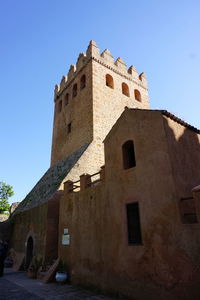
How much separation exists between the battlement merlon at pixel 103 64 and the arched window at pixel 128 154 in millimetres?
11349

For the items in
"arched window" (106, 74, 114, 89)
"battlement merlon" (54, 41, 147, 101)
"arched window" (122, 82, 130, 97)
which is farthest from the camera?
"arched window" (122, 82, 130, 97)

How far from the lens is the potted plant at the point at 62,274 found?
27.4 ft

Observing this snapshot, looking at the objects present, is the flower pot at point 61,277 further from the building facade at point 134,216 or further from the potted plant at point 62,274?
the building facade at point 134,216

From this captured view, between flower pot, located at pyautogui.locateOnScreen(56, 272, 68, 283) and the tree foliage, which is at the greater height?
the tree foliage

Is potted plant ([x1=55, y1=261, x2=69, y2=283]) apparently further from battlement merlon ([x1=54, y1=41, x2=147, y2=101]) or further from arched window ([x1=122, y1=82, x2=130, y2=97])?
battlement merlon ([x1=54, y1=41, x2=147, y2=101])

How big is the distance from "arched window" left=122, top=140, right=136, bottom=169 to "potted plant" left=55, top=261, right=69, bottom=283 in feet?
17.7

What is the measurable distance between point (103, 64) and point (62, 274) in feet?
49.7

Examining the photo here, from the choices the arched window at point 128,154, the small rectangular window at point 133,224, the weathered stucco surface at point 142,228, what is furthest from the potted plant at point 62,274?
the arched window at point 128,154

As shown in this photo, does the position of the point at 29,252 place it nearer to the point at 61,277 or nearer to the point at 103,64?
the point at 61,277

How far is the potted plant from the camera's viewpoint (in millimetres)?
8366

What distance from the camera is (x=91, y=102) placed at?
14.7 meters

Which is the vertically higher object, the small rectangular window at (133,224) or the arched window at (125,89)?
the arched window at (125,89)

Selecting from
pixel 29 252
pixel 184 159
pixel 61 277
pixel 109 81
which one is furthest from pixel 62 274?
pixel 109 81

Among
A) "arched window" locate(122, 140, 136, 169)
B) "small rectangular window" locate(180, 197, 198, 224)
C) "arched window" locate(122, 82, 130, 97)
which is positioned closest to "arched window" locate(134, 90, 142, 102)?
"arched window" locate(122, 82, 130, 97)
